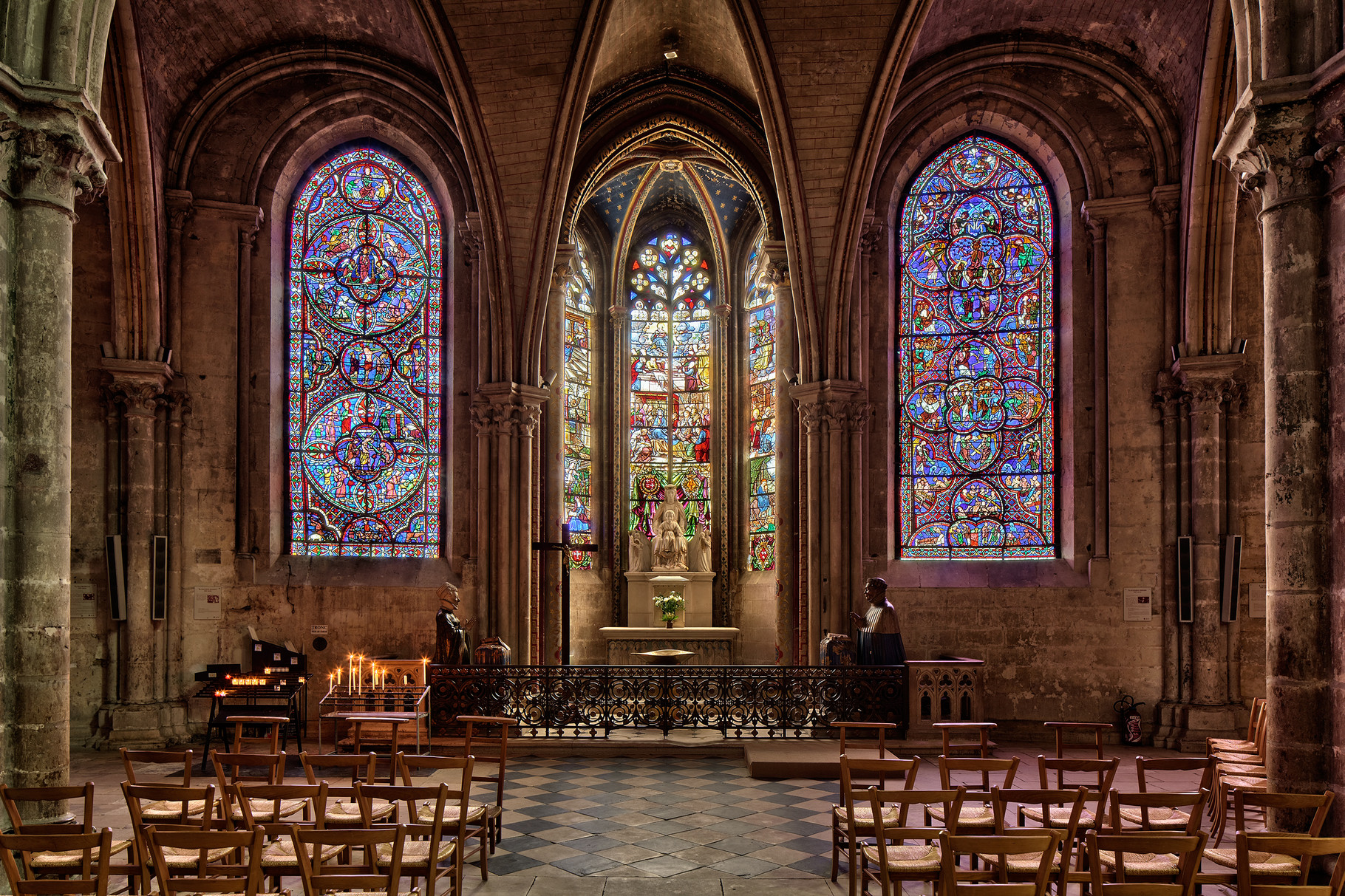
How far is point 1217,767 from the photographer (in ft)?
29.1

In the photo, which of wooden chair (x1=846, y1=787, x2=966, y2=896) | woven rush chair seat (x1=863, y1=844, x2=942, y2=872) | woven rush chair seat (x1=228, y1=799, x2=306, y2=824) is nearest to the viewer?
wooden chair (x1=846, y1=787, x2=966, y2=896)

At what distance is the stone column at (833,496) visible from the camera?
1504 centimetres

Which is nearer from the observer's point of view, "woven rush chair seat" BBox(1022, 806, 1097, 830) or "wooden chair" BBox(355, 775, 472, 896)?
"wooden chair" BBox(355, 775, 472, 896)

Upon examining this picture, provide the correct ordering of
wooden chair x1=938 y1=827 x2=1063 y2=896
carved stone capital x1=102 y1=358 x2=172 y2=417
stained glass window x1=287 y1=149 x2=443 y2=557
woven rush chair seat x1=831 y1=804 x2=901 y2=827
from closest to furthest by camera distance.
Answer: wooden chair x1=938 y1=827 x2=1063 y2=896 → woven rush chair seat x1=831 y1=804 x2=901 y2=827 → carved stone capital x1=102 y1=358 x2=172 y2=417 → stained glass window x1=287 y1=149 x2=443 y2=557

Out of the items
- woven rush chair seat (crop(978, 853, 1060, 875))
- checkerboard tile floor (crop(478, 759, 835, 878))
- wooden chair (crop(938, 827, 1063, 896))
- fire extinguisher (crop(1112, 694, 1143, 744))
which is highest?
wooden chair (crop(938, 827, 1063, 896))

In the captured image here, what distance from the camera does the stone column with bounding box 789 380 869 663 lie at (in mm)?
15039

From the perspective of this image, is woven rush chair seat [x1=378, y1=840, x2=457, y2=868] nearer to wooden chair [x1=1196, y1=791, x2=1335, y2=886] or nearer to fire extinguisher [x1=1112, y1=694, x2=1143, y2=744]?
wooden chair [x1=1196, y1=791, x2=1335, y2=886]

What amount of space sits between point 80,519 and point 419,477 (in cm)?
432

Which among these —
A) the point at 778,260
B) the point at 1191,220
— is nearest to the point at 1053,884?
the point at 1191,220

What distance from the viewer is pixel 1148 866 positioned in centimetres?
593

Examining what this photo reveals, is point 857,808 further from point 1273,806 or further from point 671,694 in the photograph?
point 671,694

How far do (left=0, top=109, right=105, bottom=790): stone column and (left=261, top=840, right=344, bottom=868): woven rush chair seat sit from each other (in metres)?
1.87

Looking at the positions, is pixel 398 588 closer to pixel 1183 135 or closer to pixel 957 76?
pixel 957 76

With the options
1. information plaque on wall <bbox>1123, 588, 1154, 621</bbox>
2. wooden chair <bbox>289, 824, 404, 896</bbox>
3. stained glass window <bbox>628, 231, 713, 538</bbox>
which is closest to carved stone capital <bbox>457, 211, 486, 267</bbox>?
stained glass window <bbox>628, 231, 713, 538</bbox>
